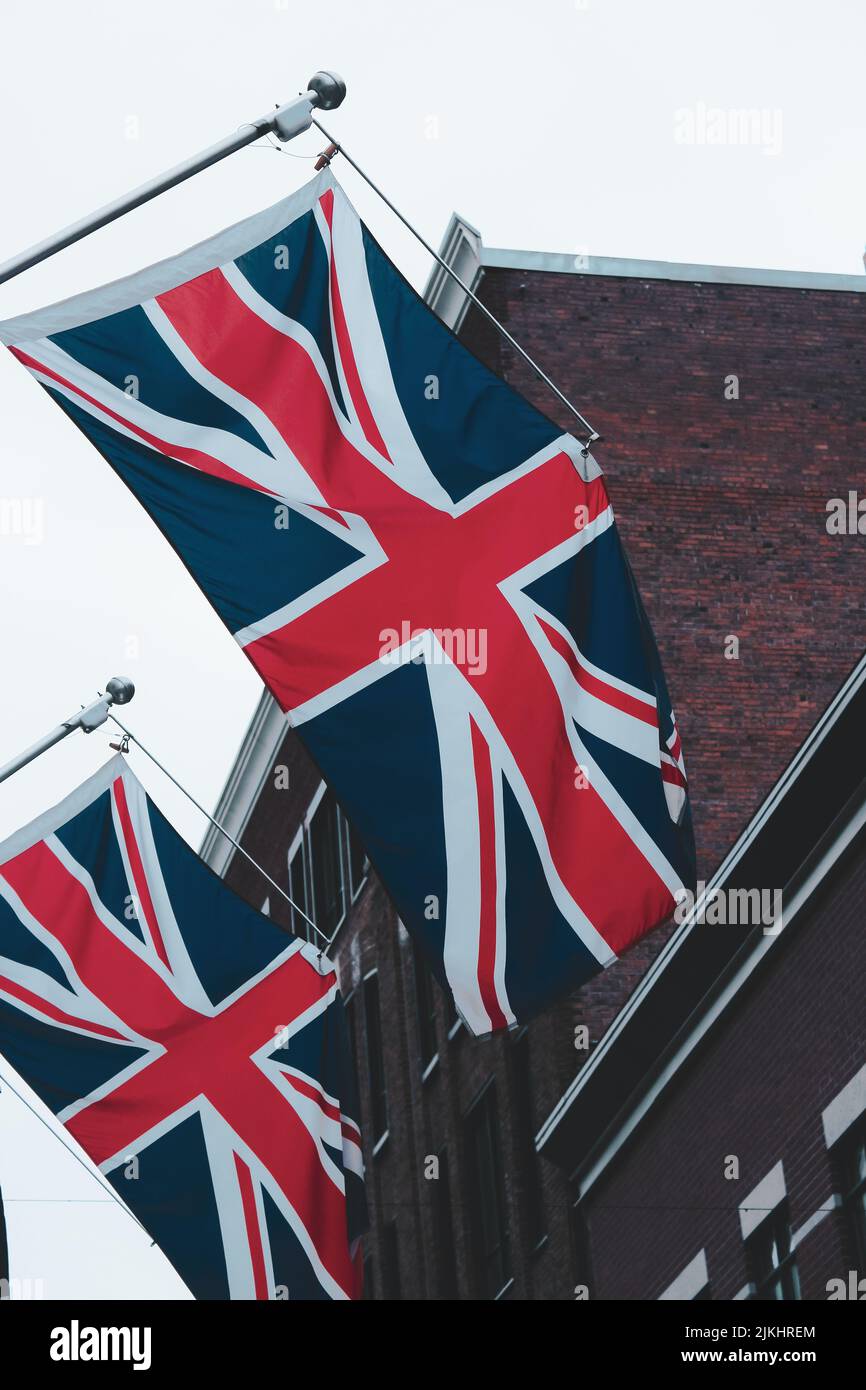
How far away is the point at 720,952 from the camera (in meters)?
19.7

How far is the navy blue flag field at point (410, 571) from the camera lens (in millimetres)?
9688

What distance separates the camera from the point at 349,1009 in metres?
35.7

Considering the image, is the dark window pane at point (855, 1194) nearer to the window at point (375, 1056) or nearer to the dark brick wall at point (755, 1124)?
the dark brick wall at point (755, 1124)

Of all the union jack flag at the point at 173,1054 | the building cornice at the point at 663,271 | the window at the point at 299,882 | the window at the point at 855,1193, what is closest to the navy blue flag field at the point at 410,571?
the union jack flag at the point at 173,1054

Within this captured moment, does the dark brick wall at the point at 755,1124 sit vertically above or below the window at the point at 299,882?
below

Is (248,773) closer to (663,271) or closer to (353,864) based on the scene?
(353,864)

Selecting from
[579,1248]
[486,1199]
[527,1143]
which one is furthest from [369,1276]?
[579,1248]

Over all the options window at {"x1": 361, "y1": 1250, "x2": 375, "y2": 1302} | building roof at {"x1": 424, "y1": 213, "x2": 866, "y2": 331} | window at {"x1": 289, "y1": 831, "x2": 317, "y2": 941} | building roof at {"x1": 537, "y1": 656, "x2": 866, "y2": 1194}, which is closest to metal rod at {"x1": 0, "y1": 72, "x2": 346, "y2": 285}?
building roof at {"x1": 537, "y1": 656, "x2": 866, "y2": 1194}

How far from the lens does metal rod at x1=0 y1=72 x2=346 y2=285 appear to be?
10.2 metres

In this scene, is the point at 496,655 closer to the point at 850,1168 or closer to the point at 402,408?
the point at 402,408

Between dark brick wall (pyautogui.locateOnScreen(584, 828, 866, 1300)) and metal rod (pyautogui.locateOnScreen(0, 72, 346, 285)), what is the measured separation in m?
8.86

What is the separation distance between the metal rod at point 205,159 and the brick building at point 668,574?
14.2 meters

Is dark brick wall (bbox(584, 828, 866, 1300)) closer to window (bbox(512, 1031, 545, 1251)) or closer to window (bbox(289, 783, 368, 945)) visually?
window (bbox(512, 1031, 545, 1251))

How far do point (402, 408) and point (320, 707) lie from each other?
1727 mm
